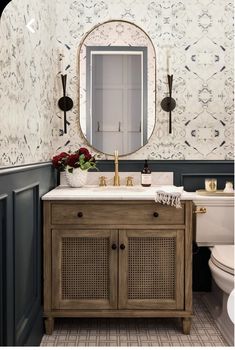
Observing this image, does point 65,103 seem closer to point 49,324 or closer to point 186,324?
point 49,324

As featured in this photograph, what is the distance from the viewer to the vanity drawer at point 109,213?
2.28 metres

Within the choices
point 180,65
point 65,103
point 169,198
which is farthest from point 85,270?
point 180,65

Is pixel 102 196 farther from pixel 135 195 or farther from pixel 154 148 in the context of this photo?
pixel 154 148

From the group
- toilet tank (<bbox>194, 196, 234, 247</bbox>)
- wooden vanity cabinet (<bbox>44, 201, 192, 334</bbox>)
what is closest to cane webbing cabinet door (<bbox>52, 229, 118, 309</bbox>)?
wooden vanity cabinet (<bbox>44, 201, 192, 334</bbox>)

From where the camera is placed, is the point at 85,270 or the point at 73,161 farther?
the point at 73,161

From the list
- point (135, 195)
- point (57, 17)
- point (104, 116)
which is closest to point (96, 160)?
point (104, 116)

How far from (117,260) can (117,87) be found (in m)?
1.19

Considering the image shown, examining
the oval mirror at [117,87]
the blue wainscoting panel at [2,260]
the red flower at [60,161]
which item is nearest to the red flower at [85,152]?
the red flower at [60,161]

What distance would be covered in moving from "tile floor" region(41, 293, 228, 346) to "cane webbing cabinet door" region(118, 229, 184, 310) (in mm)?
161

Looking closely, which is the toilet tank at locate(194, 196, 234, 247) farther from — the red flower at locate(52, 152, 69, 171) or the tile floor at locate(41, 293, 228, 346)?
the red flower at locate(52, 152, 69, 171)

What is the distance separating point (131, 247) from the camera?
2299 millimetres

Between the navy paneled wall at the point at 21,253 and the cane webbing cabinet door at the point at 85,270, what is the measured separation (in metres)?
0.12

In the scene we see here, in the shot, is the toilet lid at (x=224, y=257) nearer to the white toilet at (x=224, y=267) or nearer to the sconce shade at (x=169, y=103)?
the white toilet at (x=224, y=267)

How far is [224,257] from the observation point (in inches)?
87.2
